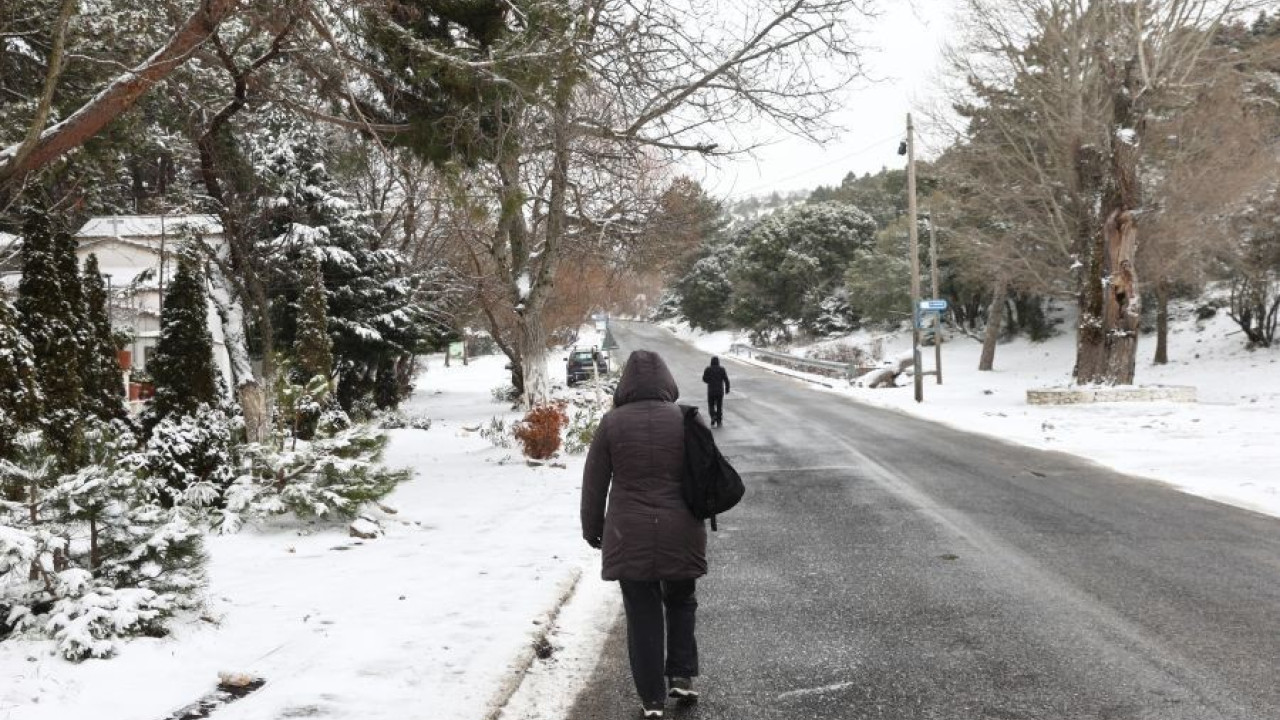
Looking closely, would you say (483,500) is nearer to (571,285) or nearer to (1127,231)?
(1127,231)

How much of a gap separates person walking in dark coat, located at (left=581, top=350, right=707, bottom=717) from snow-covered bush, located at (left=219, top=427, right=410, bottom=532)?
468cm

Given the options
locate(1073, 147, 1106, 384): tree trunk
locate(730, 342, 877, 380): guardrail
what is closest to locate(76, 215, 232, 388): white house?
locate(1073, 147, 1106, 384): tree trunk

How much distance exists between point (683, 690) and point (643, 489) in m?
0.98

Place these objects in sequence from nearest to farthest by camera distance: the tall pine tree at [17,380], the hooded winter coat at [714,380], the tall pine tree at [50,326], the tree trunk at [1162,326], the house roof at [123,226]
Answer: the tall pine tree at [17,380] → the tall pine tree at [50,326] → the hooded winter coat at [714,380] → the house roof at [123,226] → the tree trunk at [1162,326]

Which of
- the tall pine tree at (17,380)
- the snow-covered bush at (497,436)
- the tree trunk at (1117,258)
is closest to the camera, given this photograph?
the tall pine tree at (17,380)

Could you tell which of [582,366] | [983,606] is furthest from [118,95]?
[582,366]

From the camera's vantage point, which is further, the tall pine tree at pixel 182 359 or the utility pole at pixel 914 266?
the utility pole at pixel 914 266

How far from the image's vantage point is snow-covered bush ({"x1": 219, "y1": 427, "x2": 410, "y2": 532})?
784 cm

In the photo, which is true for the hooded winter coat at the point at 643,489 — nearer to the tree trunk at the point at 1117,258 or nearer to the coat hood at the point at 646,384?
the coat hood at the point at 646,384

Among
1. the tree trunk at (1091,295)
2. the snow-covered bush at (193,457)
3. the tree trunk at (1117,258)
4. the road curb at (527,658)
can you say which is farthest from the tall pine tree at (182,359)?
the tree trunk at (1091,295)

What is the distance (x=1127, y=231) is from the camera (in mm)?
20000

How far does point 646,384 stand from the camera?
4.16m

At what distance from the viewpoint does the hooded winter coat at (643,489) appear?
3.88 metres

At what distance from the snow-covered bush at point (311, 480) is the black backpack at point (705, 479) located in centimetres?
499
